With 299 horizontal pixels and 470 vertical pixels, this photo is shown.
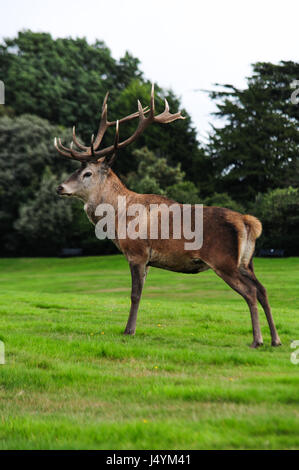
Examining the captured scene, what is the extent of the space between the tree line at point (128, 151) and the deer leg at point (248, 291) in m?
31.9

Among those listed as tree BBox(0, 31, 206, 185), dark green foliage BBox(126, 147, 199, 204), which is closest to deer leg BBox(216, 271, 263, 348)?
dark green foliage BBox(126, 147, 199, 204)

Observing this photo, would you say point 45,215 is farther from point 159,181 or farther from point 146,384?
point 146,384

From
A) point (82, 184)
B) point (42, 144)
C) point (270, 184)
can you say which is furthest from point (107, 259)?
point (82, 184)

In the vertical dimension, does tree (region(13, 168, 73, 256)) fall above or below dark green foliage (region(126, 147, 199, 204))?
below

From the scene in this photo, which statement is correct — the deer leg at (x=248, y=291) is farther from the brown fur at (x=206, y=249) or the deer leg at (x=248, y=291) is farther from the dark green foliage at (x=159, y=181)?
the dark green foliage at (x=159, y=181)

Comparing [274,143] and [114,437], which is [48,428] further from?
[274,143]

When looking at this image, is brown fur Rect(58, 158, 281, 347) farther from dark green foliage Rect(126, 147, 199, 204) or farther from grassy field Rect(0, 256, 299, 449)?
dark green foliage Rect(126, 147, 199, 204)

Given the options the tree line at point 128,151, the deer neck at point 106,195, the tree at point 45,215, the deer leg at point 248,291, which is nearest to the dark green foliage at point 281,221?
the tree line at point 128,151

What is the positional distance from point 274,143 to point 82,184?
1746 inches

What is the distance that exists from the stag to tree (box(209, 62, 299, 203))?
41.7 meters

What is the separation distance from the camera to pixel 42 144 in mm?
50844

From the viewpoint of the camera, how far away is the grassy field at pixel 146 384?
185 inches

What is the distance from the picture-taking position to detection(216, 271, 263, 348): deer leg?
8688mm

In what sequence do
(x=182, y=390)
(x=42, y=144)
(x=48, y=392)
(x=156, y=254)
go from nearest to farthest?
(x=182, y=390) → (x=48, y=392) → (x=156, y=254) → (x=42, y=144)
